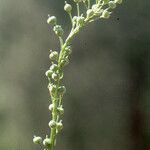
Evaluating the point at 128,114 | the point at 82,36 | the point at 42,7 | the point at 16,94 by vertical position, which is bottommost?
the point at 128,114

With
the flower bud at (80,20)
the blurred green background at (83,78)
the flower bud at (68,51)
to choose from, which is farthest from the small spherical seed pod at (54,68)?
the blurred green background at (83,78)

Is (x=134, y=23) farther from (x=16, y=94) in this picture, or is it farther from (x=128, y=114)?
(x=16, y=94)

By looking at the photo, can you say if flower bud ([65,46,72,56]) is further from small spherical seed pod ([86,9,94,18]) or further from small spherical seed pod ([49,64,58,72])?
small spherical seed pod ([86,9,94,18])

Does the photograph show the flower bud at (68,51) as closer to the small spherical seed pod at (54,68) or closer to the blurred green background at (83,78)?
the small spherical seed pod at (54,68)

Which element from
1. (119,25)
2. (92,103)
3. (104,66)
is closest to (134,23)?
(119,25)

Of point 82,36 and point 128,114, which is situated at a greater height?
point 82,36

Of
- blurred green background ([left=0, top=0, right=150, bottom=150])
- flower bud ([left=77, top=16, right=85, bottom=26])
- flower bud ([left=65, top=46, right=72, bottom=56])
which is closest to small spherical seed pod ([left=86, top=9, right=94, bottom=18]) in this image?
flower bud ([left=77, top=16, right=85, bottom=26])

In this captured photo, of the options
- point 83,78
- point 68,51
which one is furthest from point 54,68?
point 83,78

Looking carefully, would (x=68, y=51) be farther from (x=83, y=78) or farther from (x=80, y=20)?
(x=83, y=78)
